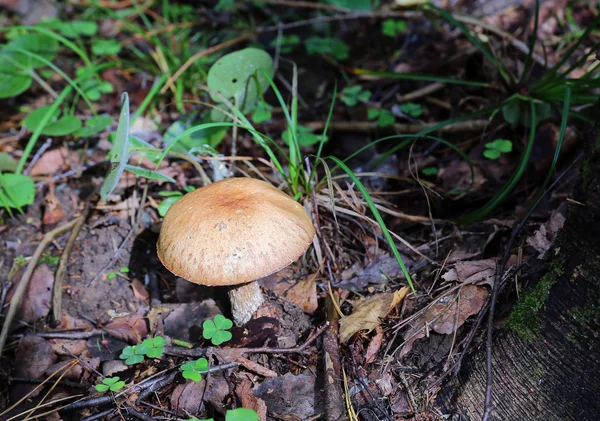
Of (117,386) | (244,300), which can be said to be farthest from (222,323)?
(117,386)

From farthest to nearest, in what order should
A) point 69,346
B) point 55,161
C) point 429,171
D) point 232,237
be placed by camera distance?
point 55,161
point 429,171
point 69,346
point 232,237

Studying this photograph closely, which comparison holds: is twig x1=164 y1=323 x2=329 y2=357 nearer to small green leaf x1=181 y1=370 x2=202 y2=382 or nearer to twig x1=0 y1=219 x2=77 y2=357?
small green leaf x1=181 y1=370 x2=202 y2=382

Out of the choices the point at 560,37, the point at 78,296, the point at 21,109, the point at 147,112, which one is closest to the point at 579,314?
the point at 78,296

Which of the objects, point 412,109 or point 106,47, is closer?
point 412,109

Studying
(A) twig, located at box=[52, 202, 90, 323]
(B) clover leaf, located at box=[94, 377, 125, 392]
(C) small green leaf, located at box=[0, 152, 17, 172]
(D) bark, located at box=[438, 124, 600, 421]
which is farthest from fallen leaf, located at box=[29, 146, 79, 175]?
(D) bark, located at box=[438, 124, 600, 421]

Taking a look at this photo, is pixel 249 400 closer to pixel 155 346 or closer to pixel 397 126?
pixel 155 346

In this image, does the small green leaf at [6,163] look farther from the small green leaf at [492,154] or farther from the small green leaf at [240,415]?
the small green leaf at [492,154]

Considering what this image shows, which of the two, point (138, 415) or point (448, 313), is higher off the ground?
point (448, 313)
